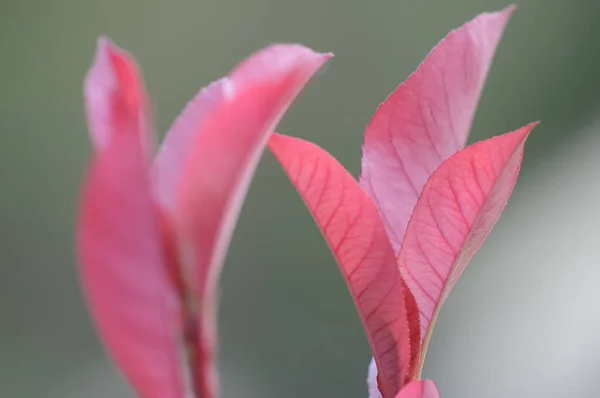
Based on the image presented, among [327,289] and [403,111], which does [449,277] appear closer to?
[403,111]

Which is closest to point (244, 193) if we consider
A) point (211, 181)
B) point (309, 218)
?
point (211, 181)

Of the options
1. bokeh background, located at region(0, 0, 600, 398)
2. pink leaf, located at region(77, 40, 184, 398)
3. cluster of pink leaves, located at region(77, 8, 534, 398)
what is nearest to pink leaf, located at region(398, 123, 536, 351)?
cluster of pink leaves, located at region(77, 8, 534, 398)

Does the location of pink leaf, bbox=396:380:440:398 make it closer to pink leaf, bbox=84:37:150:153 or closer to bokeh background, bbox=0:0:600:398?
pink leaf, bbox=84:37:150:153

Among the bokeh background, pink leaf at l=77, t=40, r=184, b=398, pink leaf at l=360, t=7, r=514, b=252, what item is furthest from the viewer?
the bokeh background

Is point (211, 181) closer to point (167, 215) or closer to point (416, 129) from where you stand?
point (167, 215)

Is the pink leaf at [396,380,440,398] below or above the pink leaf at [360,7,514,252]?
below

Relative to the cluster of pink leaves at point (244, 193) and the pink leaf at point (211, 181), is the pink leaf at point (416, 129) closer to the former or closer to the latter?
the cluster of pink leaves at point (244, 193)
